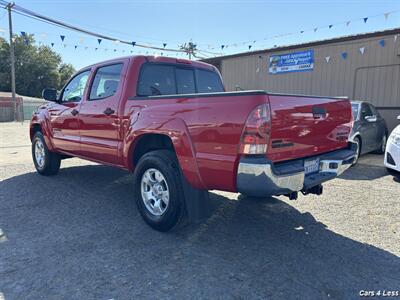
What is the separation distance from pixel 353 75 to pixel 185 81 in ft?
30.7

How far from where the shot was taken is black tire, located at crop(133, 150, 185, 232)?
3.47m

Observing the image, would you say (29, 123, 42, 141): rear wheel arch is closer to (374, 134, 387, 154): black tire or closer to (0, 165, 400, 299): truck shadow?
(0, 165, 400, 299): truck shadow

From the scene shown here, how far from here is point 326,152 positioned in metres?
3.70

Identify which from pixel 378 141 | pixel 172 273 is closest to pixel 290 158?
pixel 172 273

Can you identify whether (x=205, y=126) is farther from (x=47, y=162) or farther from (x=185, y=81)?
(x=47, y=162)

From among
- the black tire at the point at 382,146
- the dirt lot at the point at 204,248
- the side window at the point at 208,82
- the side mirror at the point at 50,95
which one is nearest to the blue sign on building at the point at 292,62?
the black tire at the point at 382,146

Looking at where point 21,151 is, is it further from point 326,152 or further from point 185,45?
point 185,45

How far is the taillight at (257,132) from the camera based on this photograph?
2.76 m

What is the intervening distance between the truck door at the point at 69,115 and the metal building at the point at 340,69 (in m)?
10.00

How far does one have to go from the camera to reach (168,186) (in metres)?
3.50

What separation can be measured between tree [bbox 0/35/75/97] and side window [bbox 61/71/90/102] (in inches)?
1945

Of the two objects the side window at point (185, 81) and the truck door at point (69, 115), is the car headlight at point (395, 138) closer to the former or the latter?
the side window at point (185, 81)

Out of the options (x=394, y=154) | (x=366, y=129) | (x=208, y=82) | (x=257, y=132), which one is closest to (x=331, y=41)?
(x=366, y=129)

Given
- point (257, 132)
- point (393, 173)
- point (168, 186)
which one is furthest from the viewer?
point (393, 173)
